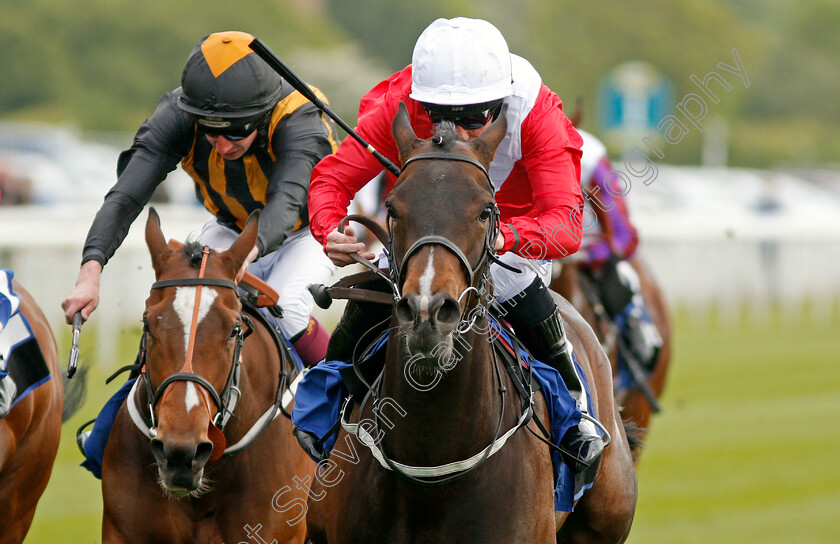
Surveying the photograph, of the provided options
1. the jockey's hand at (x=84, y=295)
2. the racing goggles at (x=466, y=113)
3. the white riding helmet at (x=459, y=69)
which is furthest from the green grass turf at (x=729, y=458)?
the white riding helmet at (x=459, y=69)

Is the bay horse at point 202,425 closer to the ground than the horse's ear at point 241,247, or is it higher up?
closer to the ground

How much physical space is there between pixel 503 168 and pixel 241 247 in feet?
3.37

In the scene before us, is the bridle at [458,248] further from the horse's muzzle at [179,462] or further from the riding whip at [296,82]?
the horse's muzzle at [179,462]

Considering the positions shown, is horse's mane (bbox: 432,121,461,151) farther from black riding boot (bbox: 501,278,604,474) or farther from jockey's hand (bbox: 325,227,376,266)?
black riding boot (bbox: 501,278,604,474)

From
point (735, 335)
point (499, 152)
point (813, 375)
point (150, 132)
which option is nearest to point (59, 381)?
point (150, 132)

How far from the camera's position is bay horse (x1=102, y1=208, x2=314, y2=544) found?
4.27m

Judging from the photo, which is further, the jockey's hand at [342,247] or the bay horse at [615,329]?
the bay horse at [615,329]

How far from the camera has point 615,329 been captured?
28.0ft

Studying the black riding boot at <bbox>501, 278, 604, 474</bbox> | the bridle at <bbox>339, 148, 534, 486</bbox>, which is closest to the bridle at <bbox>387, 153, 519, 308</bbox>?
the bridle at <bbox>339, 148, 534, 486</bbox>

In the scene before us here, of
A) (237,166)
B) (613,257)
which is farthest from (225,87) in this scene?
(613,257)

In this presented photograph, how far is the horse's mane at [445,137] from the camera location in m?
3.73

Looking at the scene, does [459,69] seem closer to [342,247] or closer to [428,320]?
[342,247]

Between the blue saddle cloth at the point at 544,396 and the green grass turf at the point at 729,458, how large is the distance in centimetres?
338

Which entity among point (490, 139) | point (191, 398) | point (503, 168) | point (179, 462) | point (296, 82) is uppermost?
point (296, 82)
